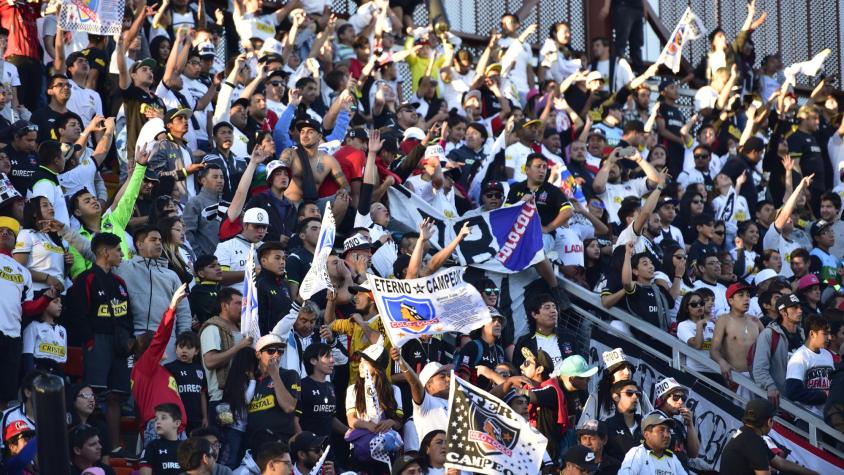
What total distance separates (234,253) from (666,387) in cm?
368

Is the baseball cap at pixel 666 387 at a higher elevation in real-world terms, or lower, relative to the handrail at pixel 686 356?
higher

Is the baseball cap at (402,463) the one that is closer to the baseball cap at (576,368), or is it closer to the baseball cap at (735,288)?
the baseball cap at (576,368)

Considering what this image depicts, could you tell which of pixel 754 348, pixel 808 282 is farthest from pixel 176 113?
pixel 808 282

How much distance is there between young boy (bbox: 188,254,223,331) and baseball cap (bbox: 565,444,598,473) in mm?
2929

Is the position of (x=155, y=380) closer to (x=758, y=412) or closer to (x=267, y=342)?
(x=267, y=342)

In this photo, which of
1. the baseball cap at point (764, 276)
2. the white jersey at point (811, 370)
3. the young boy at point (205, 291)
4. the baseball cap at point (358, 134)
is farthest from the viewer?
the baseball cap at point (764, 276)

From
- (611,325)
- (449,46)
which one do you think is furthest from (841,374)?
(449,46)

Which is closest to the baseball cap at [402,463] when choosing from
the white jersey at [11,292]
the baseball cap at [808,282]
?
the white jersey at [11,292]

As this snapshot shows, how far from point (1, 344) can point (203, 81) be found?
253 inches

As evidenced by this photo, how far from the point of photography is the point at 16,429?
33.9ft

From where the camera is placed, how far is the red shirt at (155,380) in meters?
11.1

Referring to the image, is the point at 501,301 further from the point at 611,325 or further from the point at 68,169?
the point at 68,169

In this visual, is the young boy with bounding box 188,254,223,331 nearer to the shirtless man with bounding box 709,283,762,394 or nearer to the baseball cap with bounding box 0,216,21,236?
the baseball cap with bounding box 0,216,21,236

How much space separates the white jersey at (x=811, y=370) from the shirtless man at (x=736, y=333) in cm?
64
